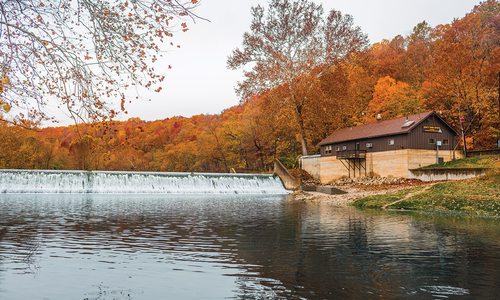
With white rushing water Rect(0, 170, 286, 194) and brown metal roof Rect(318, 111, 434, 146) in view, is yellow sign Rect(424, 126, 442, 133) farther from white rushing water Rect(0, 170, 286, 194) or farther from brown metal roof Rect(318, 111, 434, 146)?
white rushing water Rect(0, 170, 286, 194)

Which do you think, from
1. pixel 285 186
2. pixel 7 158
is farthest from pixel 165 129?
pixel 285 186

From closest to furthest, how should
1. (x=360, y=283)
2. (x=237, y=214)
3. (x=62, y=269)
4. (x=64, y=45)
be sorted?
(x=64, y=45)
(x=360, y=283)
(x=62, y=269)
(x=237, y=214)

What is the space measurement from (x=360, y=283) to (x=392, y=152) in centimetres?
3538

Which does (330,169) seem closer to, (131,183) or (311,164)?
(311,164)

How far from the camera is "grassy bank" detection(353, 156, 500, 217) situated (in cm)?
2070

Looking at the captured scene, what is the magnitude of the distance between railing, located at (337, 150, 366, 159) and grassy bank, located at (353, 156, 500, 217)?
60.3 feet

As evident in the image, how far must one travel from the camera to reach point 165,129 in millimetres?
90938

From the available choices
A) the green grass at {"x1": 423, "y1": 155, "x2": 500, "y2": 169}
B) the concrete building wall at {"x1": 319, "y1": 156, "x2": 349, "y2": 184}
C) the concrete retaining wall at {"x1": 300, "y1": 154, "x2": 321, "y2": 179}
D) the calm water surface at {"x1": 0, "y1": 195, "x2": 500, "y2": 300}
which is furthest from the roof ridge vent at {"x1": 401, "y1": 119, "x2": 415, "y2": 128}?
the calm water surface at {"x1": 0, "y1": 195, "x2": 500, "y2": 300}

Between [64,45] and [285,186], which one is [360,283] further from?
[285,186]

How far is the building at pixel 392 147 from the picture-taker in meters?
39.9

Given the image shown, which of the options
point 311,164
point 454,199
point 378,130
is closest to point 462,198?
point 454,199

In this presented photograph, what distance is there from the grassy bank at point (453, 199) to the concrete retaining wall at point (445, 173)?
7248 millimetres

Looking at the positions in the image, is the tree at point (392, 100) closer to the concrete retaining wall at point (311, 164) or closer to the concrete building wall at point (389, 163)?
the concrete retaining wall at point (311, 164)

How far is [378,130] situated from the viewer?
43531 mm
